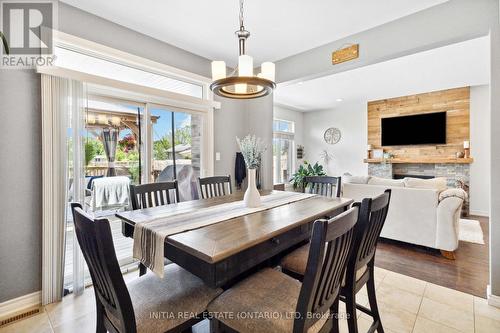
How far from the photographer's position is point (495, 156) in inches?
81.4

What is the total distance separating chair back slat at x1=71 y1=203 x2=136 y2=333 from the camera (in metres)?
0.95

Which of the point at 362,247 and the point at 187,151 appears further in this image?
the point at 187,151

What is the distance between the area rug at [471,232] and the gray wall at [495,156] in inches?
70.6

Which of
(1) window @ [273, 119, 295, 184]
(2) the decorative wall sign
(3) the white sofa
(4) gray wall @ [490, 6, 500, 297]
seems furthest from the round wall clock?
(4) gray wall @ [490, 6, 500, 297]

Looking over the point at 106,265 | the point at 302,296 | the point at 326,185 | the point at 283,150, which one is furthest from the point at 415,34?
the point at 283,150

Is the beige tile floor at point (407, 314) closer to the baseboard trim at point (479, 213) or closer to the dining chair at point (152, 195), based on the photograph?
the dining chair at point (152, 195)

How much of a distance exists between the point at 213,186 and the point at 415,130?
5.50 metres

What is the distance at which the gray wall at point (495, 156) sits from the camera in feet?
6.70

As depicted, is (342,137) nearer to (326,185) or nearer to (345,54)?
(345,54)

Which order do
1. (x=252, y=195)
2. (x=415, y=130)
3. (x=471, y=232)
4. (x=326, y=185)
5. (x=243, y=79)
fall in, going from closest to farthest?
(x=243, y=79) < (x=252, y=195) < (x=326, y=185) < (x=471, y=232) < (x=415, y=130)

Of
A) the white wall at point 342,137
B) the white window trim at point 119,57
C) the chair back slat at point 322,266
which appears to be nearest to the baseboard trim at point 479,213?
the white wall at point 342,137

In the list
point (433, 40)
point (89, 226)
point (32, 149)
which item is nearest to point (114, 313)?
point (89, 226)

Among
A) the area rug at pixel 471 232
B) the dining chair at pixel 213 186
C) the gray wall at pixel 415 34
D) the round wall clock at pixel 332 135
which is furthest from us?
the round wall clock at pixel 332 135

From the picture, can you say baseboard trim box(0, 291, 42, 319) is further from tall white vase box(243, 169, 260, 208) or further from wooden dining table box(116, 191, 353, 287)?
tall white vase box(243, 169, 260, 208)
